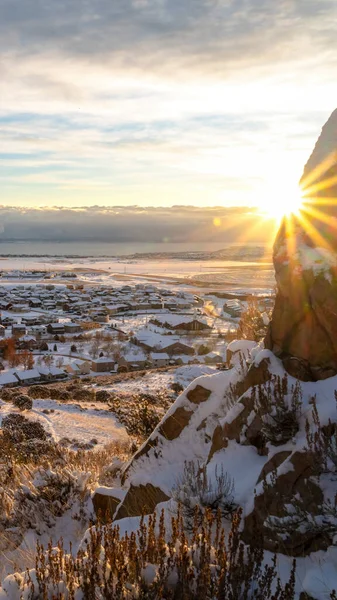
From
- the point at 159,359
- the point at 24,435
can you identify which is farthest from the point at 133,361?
the point at 24,435

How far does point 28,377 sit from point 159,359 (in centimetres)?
1116

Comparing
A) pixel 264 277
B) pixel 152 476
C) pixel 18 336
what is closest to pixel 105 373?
pixel 18 336

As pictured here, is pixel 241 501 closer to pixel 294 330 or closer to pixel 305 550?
pixel 305 550

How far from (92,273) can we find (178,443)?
10987cm

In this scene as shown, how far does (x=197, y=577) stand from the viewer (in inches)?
122

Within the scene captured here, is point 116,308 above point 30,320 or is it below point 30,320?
above

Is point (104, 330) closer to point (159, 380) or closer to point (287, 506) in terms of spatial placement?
point (159, 380)

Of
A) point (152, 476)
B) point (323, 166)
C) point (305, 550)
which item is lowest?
point (152, 476)

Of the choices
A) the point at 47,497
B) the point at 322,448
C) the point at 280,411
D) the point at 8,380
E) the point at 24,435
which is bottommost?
the point at 8,380

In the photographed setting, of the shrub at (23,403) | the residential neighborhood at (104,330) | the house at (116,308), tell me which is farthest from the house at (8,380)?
the house at (116,308)

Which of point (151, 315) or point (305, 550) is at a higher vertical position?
point (305, 550)

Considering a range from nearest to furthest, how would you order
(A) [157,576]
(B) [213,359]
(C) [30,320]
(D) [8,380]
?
(A) [157,576]
(D) [8,380]
(B) [213,359]
(C) [30,320]

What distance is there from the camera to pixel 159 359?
39188 millimetres

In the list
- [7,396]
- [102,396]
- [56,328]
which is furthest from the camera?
[56,328]
